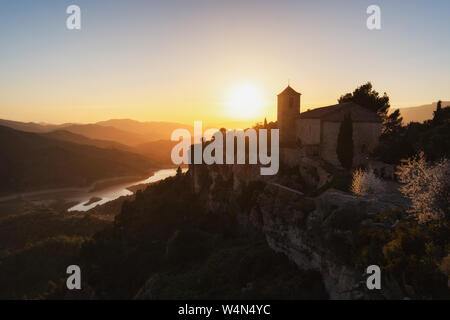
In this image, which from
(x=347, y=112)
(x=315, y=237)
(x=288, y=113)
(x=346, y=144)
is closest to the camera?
(x=315, y=237)

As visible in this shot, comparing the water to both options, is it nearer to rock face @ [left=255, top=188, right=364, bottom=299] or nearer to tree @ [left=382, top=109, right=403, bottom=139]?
tree @ [left=382, top=109, right=403, bottom=139]

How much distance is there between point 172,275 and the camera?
23.9m

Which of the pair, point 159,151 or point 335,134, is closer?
point 335,134

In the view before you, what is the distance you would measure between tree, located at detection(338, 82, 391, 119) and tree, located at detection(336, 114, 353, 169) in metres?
12.5

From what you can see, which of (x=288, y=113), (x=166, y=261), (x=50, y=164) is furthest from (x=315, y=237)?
(x=50, y=164)

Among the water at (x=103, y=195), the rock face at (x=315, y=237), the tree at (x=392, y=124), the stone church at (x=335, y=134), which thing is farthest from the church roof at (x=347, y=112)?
the water at (x=103, y=195)

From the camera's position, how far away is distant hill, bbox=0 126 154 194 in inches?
3824

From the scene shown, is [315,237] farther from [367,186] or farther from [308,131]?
[308,131]

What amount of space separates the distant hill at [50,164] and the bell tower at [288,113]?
89642mm

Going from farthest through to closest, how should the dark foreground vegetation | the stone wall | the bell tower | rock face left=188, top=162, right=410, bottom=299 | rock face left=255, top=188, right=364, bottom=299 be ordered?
the bell tower < the stone wall < the dark foreground vegetation < rock face left=255, top=188, right=364, bottom=299 < rock face left=188, top=162, right=410, bottom=299

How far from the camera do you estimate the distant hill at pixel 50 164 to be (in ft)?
319

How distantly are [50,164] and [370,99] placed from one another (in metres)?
102

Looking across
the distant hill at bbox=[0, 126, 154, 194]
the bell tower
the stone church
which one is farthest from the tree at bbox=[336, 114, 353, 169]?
the distant hill at bbox=[0, 126, 154, 194]

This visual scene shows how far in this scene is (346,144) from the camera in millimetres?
23875
